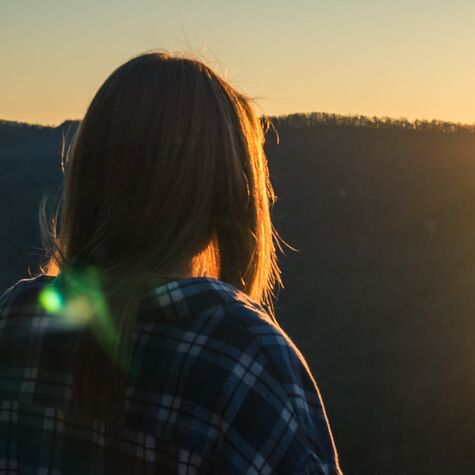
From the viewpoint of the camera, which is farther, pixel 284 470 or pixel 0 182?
pixel 0 182

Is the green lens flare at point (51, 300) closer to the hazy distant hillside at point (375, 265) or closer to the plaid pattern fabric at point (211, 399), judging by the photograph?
the plaid pattern fabric at point (211, 399)

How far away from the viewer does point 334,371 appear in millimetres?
12484

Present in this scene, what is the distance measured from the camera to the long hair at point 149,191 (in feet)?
4.65

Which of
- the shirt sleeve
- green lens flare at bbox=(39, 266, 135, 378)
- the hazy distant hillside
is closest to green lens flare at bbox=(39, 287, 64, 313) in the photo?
green lens flare at bbox=(39, 266, 135, 378)

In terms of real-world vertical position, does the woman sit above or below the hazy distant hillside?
below

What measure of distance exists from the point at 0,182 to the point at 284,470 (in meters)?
23.3

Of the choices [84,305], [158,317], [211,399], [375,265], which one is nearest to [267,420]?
Answer: [211,399]

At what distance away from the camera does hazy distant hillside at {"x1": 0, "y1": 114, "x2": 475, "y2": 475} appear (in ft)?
34.8

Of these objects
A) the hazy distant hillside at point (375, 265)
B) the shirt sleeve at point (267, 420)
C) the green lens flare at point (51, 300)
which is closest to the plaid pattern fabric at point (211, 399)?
the shirt sleeve at point (267, 420)

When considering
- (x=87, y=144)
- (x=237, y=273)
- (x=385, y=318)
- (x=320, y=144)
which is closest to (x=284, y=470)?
(x=237, y=273)

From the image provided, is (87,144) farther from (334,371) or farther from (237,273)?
(334,371)

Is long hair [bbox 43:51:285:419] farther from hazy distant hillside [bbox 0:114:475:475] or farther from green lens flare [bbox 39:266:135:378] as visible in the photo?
hazy distant hillside [bbox 0:114:475:475]

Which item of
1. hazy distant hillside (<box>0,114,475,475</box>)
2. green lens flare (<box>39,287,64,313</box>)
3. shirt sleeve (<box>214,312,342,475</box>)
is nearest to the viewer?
shirt sleeve (<box>214,312,342,475</box>)

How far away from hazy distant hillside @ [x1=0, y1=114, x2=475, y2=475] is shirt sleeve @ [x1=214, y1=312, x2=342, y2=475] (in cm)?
718
